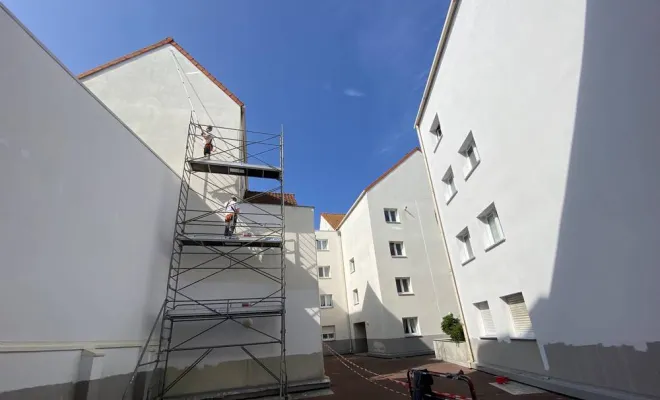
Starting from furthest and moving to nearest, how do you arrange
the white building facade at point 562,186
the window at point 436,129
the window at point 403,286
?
the window at point 403,286, the window at point 436,129, the white building facade at point 562,186

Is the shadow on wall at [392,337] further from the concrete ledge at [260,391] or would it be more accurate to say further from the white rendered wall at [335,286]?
the concrete ledge at [260,391]

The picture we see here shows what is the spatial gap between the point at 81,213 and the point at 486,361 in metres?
11.1

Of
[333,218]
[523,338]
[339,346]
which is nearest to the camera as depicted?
[523,338]

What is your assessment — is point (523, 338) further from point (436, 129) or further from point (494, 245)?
point (436, 129)

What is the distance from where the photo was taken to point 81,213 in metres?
5.48

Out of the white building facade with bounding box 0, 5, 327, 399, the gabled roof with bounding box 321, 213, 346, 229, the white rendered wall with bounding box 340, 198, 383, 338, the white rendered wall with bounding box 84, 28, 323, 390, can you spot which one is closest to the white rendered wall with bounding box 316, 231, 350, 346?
the white rendered wall with bounding box 340, 198, 383, 338

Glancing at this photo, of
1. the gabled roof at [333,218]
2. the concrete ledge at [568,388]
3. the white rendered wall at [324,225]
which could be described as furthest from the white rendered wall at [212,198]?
the white rendered wall at [324,225]

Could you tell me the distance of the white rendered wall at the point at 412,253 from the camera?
55.0 feet

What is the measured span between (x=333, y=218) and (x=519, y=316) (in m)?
19.2

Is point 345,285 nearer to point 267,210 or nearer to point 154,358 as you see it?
point 267,210

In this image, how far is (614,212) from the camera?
16.4 ft

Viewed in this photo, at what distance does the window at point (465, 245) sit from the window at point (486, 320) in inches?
58.6

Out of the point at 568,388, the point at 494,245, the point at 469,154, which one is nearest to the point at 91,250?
the point at 568,388

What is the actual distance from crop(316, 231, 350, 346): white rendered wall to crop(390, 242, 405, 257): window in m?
4.99
